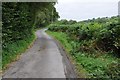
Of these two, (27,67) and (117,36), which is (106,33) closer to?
(117,36)

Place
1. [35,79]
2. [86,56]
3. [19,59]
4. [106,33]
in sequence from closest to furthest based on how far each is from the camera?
[35,79], [19,59], [86,56], [106,33]

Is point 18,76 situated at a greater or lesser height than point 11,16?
lesser

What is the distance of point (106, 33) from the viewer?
963 inches

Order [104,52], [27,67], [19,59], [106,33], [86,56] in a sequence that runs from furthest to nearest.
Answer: [106,33], [104,52], [86,56], [19,59], [27,67]

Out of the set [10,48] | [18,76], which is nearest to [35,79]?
[18,76]

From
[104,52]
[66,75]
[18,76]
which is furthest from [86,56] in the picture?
[18,76]

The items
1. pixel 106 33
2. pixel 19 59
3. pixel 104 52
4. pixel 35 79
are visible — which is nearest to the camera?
pixel 35 79

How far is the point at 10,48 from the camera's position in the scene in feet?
68.6

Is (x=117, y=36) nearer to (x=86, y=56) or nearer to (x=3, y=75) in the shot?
(x=86, y=56)

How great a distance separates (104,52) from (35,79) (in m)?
10.4

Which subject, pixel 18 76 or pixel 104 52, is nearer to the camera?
pixel 18 76

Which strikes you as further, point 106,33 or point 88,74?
point 106,33

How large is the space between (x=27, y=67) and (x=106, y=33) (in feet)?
32.0

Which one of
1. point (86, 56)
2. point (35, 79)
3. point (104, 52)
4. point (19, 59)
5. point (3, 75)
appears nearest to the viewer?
point (35, 79)
